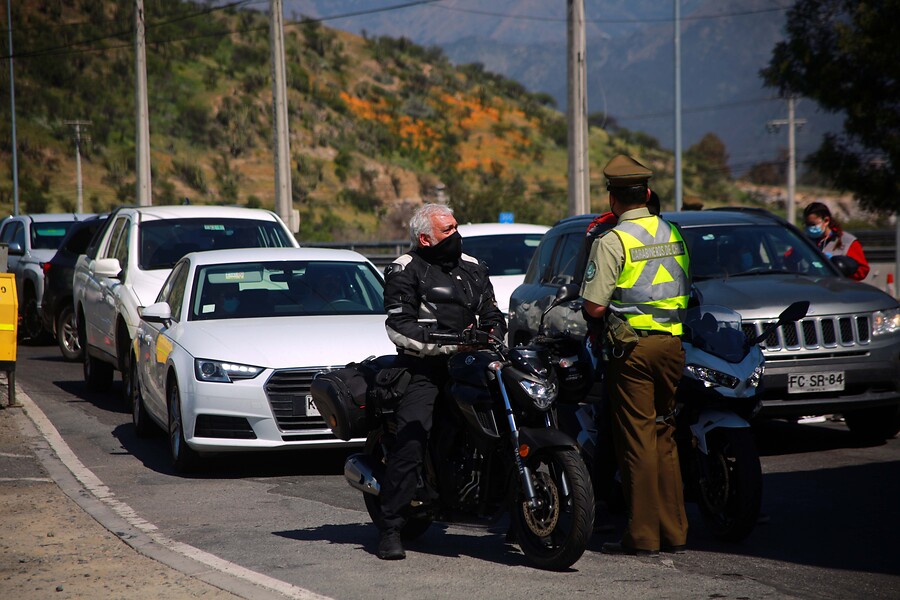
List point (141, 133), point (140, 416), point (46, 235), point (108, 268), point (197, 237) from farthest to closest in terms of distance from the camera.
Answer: point (141, 133) → point (46, 235) → point (197, 237) → point (108, 268) → point (140, 416)

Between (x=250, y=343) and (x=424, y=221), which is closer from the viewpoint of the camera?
(x=424, y=221)

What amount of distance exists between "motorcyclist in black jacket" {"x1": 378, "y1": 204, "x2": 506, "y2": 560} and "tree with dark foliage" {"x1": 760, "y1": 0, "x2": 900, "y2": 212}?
47.5 feet

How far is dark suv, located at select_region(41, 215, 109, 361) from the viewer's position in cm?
1845

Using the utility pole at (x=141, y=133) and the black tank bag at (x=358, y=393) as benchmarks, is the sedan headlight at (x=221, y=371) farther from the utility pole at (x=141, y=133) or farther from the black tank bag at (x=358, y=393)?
the utility pole at (x=141, y=133)

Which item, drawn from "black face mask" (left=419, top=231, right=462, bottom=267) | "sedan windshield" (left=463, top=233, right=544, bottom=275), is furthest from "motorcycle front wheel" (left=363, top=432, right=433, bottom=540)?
"sedan windshield" (left=463, top=233, right=544, bottom=275)

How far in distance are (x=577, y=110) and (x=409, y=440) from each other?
14.3 meters

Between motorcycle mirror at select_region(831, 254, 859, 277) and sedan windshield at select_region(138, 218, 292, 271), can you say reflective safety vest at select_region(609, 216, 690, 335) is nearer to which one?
motorcycle mirror at select_region(831, 254, 859, 277)

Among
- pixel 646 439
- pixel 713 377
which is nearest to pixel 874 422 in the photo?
pixel 713 377

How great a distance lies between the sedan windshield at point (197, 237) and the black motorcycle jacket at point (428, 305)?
7.19 metres

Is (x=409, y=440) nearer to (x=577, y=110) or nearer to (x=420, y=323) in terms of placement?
(x=420, y=323)

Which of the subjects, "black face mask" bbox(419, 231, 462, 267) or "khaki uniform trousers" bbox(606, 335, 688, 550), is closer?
"khaki uniform trousers" bbox(606, 335, 688, 550)

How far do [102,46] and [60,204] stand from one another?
53.0 ft

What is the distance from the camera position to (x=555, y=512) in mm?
6461

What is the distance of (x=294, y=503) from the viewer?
869 cm
